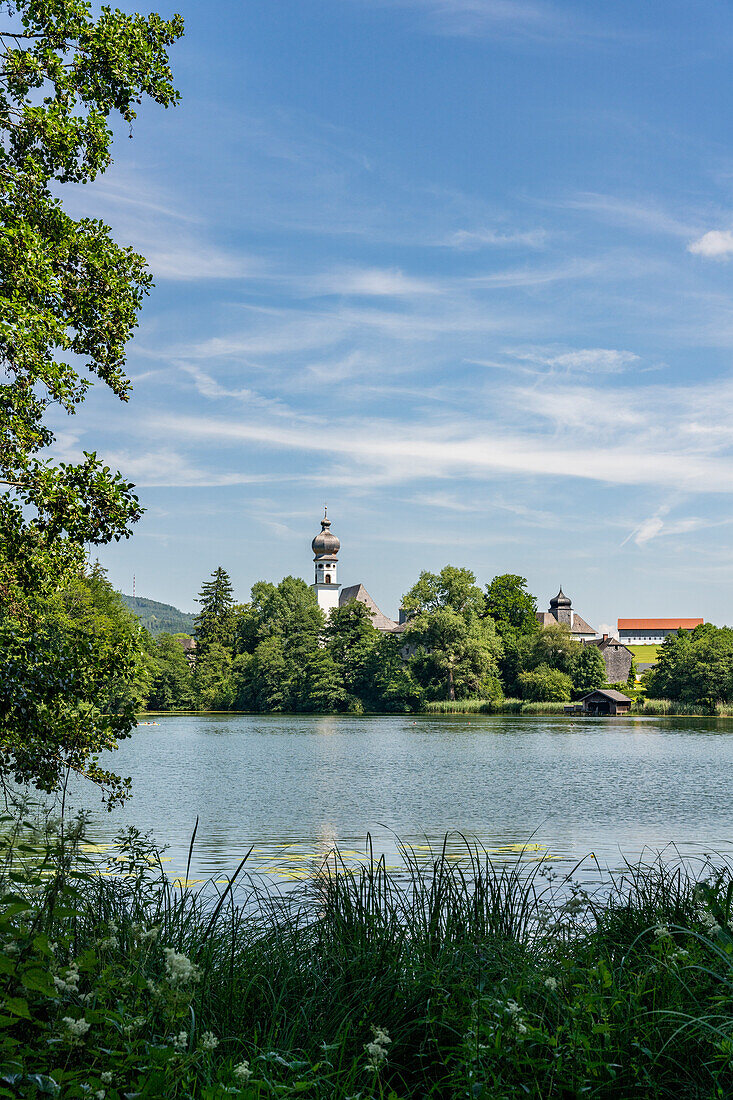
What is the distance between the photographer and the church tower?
125 metres

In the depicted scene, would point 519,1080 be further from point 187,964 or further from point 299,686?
point 299,686

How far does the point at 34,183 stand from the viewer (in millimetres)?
7859

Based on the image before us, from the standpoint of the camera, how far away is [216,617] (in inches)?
4294

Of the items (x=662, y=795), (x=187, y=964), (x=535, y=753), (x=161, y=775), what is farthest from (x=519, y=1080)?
(x=535, y=753)

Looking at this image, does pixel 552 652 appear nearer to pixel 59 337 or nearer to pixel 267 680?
pixel 267 680

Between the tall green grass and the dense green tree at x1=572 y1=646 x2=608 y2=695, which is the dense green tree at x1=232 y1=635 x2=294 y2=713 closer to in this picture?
the tall green grass

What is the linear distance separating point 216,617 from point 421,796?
90100mm

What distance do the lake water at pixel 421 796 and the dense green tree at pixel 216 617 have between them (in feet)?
200

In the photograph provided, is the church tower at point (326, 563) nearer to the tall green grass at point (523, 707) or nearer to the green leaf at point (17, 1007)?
the tall green grass at point (523, 707)

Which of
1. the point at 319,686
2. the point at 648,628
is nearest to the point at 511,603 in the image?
the point at 319,686

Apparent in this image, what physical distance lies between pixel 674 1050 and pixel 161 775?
24.7 meters

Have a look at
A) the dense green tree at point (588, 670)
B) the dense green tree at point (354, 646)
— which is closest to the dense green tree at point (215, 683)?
the dense green tree at point (354, 646)

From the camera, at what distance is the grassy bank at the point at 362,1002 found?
9.12 feet

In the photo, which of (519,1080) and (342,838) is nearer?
(519,1080)
